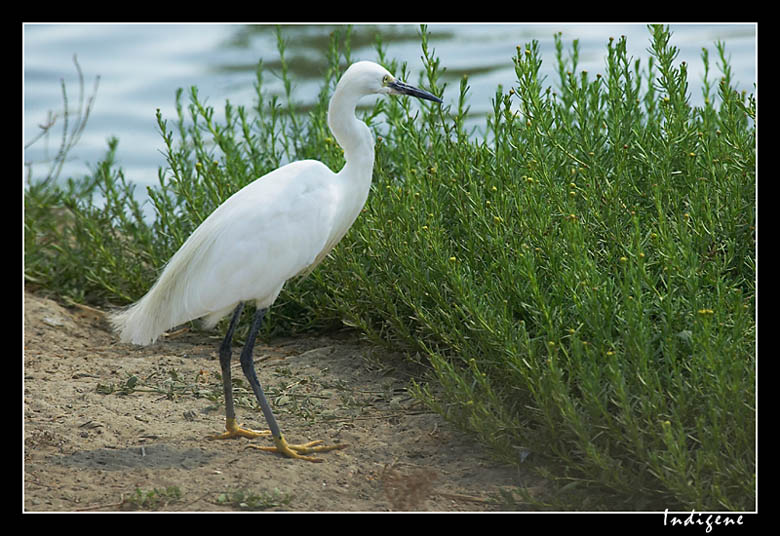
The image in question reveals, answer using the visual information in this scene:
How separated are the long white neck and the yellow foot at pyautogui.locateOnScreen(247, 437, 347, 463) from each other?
129 cm

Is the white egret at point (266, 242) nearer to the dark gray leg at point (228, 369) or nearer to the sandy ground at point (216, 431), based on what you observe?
the dark gray leg at point (228, 369)

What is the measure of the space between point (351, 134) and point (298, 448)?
1535mm

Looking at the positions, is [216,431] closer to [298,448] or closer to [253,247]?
[298,448]

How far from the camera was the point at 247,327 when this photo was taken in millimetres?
5516

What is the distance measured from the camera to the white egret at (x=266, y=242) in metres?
4.25

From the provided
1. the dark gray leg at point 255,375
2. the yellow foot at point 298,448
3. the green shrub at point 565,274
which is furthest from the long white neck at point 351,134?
the yellow foot at point 298,448

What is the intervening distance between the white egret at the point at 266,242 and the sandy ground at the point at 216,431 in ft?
0.76

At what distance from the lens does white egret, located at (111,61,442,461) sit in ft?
14.0

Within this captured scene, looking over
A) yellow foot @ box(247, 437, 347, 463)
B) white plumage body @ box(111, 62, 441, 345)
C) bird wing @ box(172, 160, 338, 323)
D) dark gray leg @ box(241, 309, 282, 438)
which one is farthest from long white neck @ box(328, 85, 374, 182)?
yellow foot @ box(247, 437, 347, 463)

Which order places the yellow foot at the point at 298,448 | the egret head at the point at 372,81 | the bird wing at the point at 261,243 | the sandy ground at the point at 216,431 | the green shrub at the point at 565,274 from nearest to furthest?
the green shrub at the point at 565,274 < the sandy ground at the point at 216,431 < the yellow foot at the point at 298,448 < the bird wing at the point at 261,243 < the egret head at the point at 372,81

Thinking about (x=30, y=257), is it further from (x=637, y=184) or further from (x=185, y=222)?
(x=637, y=184)

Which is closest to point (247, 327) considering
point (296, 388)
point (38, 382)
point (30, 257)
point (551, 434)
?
point (296, 388)

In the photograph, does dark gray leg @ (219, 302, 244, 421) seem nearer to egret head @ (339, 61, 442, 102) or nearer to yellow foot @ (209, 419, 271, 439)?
yellow foot @ (209, 419, 271, 439)

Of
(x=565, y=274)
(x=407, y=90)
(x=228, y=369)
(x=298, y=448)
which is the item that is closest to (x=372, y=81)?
(x=407, y=90)
